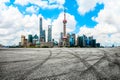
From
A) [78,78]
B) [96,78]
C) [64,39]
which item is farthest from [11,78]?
[64,39]

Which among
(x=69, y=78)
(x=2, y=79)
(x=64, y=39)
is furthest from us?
(x=64, y=39)

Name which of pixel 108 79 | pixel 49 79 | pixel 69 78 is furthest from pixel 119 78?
pixel 49 79

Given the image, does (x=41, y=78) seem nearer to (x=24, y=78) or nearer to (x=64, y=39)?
(x=24, y=78)

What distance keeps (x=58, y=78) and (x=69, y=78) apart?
42cm

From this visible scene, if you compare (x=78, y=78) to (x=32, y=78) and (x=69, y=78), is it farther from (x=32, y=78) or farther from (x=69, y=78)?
(x=32, y=78)

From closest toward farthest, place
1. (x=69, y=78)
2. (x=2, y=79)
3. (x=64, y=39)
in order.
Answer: (x=2, y=79), (x=69, y=78), (x=64, y=39)

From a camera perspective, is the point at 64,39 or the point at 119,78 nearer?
the point at 119,78

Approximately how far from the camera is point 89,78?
7910 mm

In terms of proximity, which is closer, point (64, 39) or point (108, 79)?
point (108, 79)

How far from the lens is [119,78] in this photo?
806 centimetres

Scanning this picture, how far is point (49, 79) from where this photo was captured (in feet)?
24.6

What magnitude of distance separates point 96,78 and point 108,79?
1.44 ft

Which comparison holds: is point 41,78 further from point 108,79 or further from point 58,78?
point 108,79

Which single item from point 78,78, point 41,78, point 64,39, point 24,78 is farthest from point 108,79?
point 64,39
